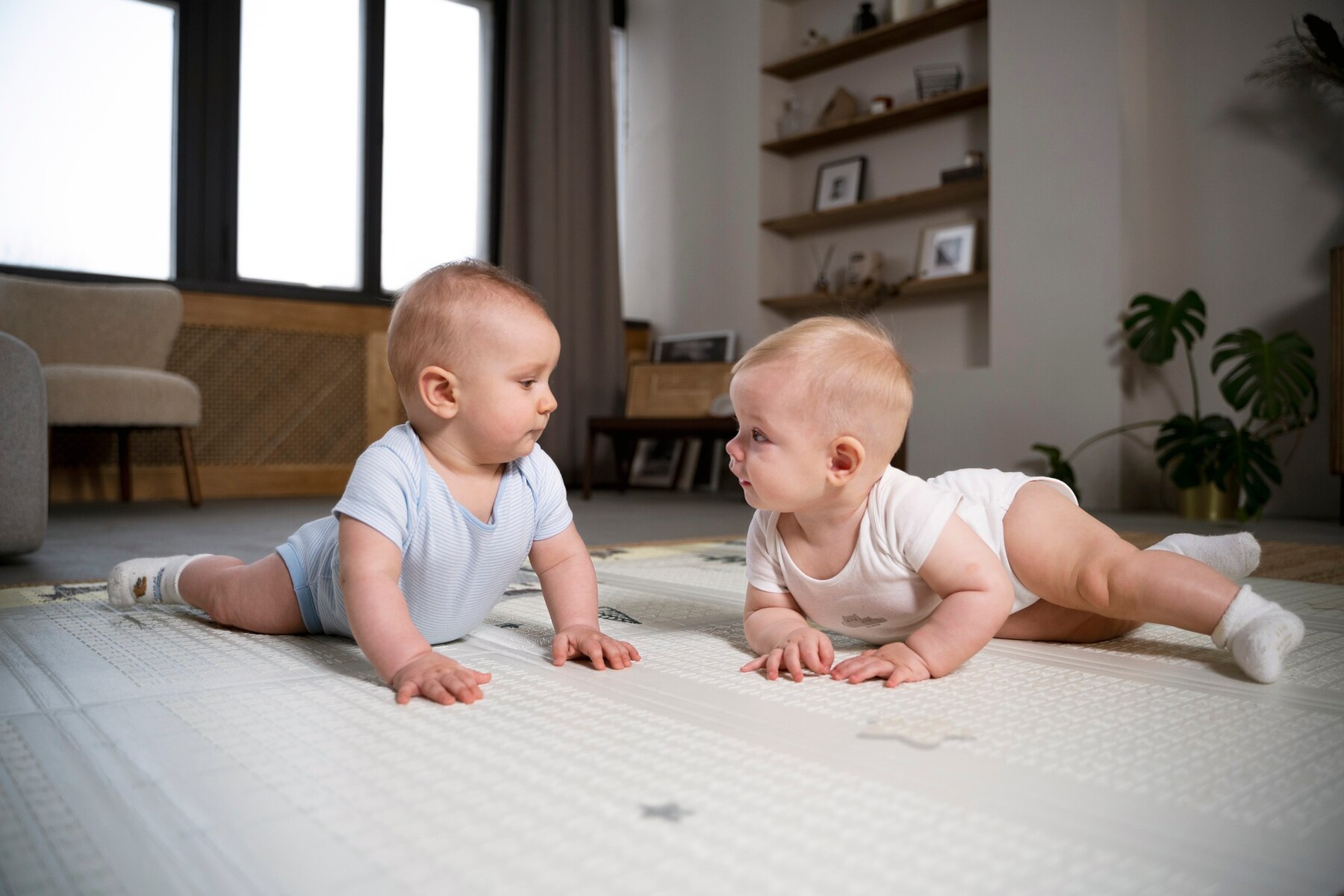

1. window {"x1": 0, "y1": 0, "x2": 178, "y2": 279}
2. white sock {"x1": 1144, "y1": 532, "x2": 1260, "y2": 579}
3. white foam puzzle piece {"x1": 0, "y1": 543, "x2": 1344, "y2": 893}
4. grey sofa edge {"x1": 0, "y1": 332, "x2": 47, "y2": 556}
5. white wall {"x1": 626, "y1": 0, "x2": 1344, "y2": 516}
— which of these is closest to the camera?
white foam puzzle piece {"x1": 0, "y1": 543, "x2": 1344, "y2": 893}

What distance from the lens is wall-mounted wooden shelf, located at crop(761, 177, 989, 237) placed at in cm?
391

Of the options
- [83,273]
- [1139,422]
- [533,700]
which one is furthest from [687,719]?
[83,273]

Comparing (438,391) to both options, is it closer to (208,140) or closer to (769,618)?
(769,618)

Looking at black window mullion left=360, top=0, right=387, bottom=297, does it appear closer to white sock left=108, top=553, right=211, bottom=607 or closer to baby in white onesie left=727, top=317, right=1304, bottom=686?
white sock left=108, top=553, right=211, bottom=607

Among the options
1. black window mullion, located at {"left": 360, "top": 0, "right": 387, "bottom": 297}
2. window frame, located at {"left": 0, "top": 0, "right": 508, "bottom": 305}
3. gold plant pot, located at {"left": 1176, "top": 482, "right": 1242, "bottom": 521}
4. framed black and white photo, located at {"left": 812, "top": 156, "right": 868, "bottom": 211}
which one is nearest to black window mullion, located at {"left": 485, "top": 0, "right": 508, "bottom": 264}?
black window mullion, located at {"left": 360, "top": 0, "right": 387, "bottom": 297}

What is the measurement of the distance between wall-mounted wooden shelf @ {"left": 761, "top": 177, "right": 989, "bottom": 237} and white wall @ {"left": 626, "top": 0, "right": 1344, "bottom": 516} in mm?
185

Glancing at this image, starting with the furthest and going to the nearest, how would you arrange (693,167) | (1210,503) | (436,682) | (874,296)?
(693,167), (874,296), (1210,503), (436,682)

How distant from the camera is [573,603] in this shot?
107cm

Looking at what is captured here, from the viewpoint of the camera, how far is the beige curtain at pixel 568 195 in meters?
4.52

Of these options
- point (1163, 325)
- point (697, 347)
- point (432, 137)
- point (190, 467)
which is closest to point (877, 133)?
point (697, 347)

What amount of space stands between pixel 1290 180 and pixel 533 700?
11.1ft

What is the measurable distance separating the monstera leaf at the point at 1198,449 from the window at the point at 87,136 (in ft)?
12.1

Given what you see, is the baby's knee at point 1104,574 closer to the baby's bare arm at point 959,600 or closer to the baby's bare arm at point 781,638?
the baby's bare arm at point 959,600

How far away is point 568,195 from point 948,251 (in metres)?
1.74
